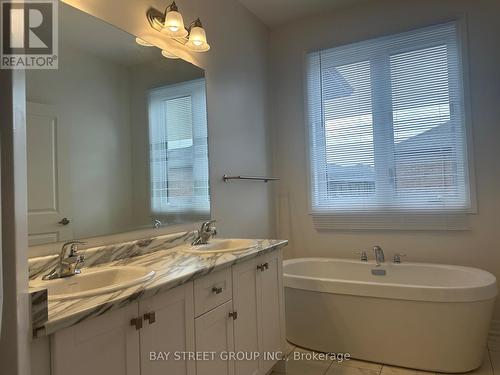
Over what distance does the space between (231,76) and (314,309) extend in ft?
6.22

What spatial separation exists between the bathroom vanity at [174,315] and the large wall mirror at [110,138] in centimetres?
19

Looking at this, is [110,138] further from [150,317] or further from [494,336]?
[494,336]

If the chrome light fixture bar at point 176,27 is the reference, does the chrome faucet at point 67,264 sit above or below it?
below

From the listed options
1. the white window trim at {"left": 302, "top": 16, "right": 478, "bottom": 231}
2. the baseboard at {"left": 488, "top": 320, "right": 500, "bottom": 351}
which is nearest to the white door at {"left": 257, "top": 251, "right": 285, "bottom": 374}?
the white window trim at {"left": 302, "top": 16, "right": 478, "bottom": 231}

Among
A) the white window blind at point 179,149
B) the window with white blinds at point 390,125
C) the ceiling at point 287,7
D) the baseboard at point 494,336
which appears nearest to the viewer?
the white window blind at point 179,149

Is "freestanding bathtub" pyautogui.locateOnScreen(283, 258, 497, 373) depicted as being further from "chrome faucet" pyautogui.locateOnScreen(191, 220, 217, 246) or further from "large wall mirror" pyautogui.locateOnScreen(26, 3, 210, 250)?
"large wall mirror" pyautogui.locateOnScreen(26, 3, 210, 250)

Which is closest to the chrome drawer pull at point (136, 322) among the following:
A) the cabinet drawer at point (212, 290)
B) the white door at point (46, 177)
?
the cabinet drawer at point (212, 290)

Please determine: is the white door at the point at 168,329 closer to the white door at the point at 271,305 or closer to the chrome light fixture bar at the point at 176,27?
the white door at the point at 271,305

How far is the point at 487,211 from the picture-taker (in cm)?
262

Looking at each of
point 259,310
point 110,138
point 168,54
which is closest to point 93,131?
point 110,138

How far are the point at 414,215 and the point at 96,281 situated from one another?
2461 mm

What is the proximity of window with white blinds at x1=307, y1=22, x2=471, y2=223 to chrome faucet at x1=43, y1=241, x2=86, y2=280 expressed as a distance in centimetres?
224

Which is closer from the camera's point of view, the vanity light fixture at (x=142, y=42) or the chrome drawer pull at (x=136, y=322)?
the chrome drawer pull at (x=136, y=322)

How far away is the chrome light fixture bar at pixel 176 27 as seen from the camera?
1982mm
